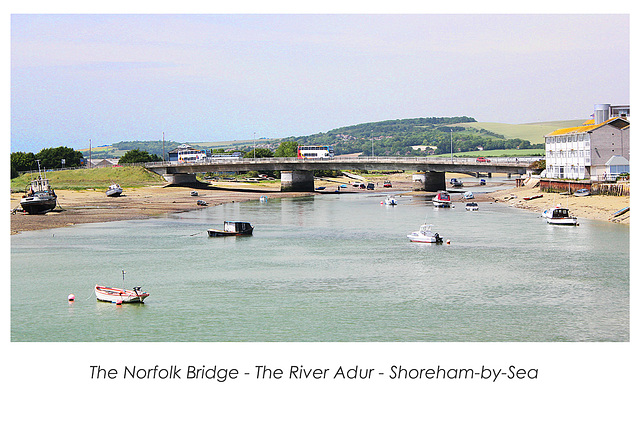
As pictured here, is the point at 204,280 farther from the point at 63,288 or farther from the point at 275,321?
the point at 275,321

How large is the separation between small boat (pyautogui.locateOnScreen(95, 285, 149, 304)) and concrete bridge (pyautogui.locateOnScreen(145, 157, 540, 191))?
113256 millimetres

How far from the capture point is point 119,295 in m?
44.1

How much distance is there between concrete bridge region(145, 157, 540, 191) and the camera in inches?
6004

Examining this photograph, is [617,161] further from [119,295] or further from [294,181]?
[119,295]

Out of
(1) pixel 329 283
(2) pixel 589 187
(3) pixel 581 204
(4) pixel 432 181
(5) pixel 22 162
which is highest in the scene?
(5) pixel 22 162

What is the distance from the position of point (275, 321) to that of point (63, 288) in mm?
19066

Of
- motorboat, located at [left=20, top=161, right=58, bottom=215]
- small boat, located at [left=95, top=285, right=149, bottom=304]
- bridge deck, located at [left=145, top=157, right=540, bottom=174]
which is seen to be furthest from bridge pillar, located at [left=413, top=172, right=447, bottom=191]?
small boat, located at [left=95, top=285, right=149, bottom=304]

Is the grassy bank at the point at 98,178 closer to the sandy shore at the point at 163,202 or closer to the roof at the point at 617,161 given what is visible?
the sandy shore at the point at 163,202

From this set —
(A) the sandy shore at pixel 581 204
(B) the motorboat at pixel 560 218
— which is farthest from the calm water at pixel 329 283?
(A) the sandy shore at pixel 581 204

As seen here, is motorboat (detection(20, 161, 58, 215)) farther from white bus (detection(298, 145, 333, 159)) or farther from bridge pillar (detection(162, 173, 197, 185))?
white bus (detection(298, 145, 333, 159))

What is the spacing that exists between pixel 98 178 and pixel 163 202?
4006 centimetres

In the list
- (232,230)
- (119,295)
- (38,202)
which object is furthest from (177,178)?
(119,295)

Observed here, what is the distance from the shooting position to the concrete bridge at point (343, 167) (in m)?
152

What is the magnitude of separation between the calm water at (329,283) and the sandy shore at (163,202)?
9750 millimetres
